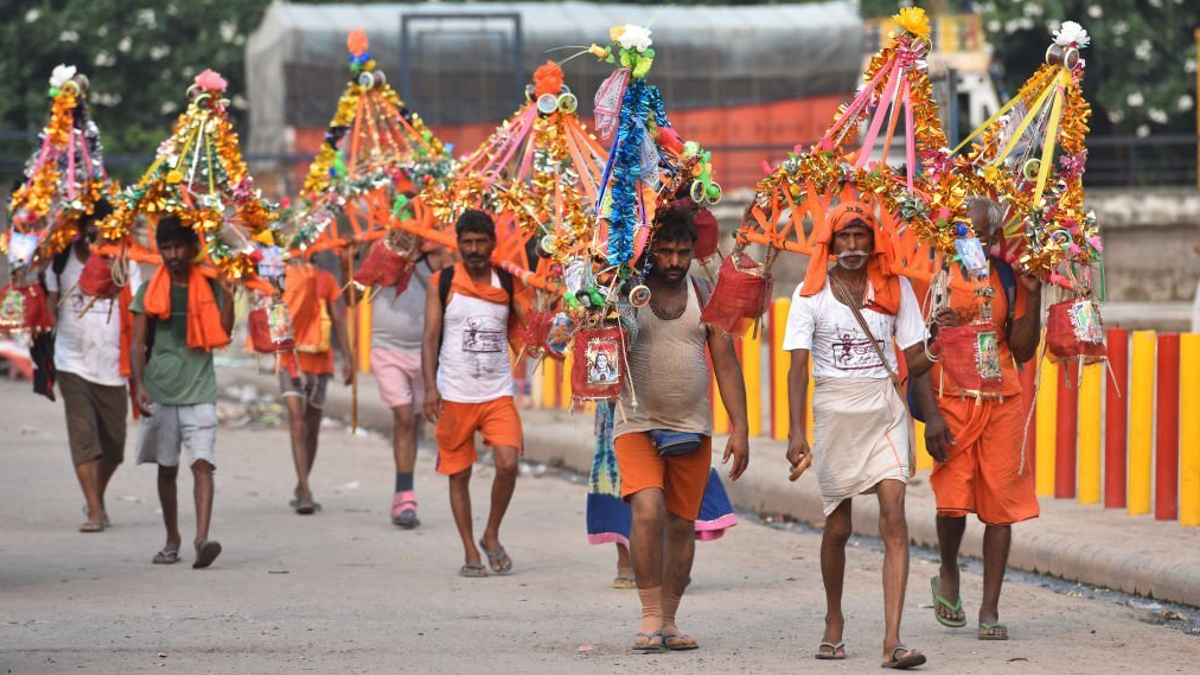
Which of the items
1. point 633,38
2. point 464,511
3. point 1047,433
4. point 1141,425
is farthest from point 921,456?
point 633,38

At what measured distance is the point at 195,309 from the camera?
33.8 feet

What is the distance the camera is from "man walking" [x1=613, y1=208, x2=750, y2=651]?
778cm

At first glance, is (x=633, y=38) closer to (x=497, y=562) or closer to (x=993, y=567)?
(x=993, y=567)

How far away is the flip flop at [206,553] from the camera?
9.96 m

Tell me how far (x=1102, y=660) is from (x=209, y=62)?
2912 cm

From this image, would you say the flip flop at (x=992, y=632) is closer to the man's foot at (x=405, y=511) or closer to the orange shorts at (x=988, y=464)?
the orange shorts at (x=988, y=464)

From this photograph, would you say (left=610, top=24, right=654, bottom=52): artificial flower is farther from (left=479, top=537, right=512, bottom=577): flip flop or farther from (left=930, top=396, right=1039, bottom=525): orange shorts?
(left=479, top=537, right=512, bottom=577): flip flop

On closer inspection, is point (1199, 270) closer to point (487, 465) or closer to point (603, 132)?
point (487, 465)

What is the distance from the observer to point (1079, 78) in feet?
27.1

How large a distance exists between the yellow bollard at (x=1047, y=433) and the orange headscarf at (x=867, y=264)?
421 cm

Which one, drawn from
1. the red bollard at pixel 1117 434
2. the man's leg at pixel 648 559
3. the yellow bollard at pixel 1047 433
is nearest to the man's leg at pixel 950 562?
the man's leg at pixel 648 559

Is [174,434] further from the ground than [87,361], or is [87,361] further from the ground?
[87,361]

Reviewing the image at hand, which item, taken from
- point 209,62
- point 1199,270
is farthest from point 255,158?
point 1199,270

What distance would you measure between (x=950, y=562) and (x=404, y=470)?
4630mm
